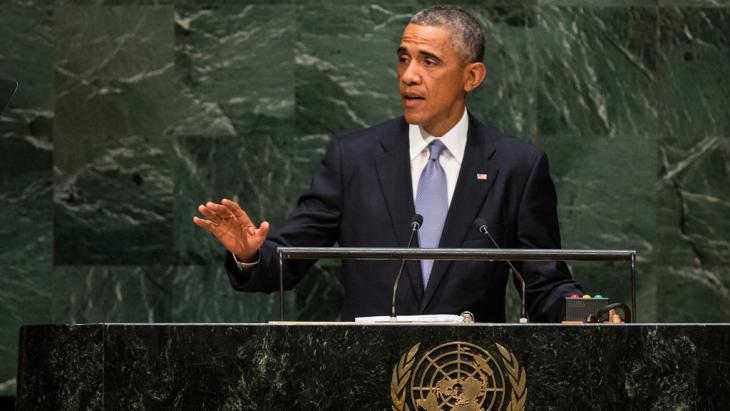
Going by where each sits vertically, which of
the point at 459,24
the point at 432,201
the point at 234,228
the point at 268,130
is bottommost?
the point at 234,228

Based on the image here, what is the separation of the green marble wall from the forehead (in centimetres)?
139

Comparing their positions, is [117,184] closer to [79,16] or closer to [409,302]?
[79,16]

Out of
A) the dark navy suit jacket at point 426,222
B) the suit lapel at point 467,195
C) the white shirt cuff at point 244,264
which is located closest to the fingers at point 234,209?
the white shirt cuff at point 244,264

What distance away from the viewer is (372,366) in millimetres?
3035

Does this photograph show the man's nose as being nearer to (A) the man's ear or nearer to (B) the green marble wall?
(A) the man's ear

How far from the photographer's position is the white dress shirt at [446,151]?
4688mm

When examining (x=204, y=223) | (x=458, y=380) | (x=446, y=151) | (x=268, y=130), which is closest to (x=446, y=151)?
(x=446, y=151)

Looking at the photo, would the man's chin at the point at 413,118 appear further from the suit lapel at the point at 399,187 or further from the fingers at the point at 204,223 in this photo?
the fingers at the point at 204,223

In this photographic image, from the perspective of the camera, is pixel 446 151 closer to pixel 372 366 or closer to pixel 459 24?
pixel 459 24

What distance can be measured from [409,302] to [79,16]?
8.49ft

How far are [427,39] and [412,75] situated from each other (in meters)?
0.15

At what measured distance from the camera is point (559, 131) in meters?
6.13

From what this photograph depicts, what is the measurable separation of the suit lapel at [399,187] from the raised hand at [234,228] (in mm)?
731

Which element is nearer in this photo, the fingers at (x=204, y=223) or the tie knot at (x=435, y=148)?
the fingers at (x=204, y=223)
